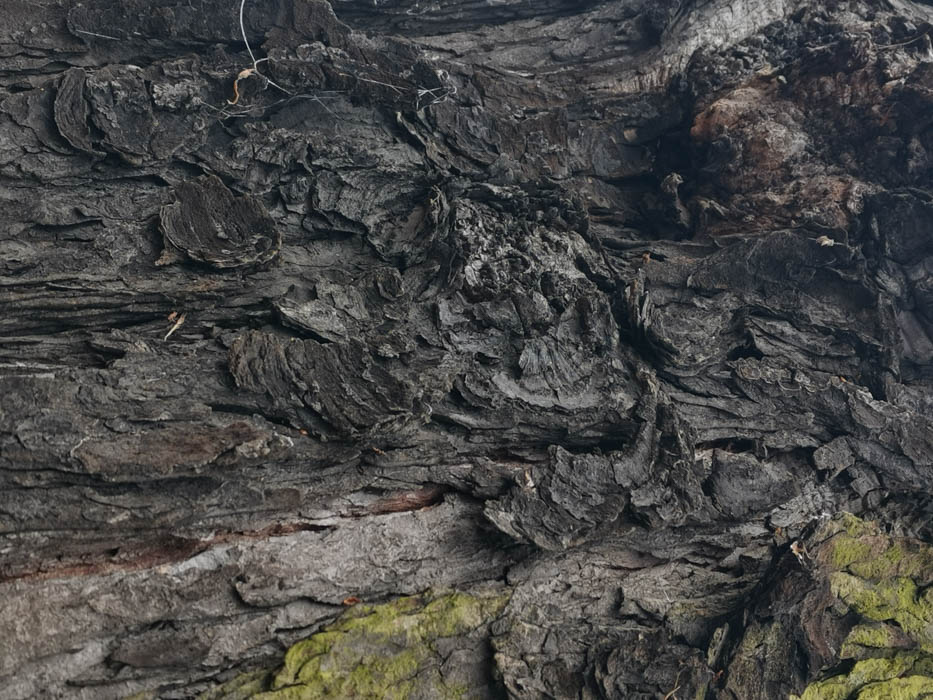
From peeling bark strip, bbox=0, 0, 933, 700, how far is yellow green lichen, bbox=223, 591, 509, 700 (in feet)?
0.08

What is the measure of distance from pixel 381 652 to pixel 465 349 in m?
3.01

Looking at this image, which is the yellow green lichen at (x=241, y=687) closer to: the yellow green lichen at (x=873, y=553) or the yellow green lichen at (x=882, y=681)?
the yellow green lichen at (x=882, y=681)

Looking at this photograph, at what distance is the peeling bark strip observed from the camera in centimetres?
562

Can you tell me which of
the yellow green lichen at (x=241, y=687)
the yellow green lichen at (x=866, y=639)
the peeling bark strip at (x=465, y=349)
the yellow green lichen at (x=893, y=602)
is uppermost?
the peeling bark strip at (x=465, y=349)

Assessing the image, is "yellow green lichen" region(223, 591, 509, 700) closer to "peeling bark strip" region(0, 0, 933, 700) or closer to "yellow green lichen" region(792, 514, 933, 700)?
"peeling bark strip" region(0, 0, 933, 700)

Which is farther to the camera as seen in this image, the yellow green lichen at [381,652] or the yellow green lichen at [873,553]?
the yellow green lichen at [873,553]

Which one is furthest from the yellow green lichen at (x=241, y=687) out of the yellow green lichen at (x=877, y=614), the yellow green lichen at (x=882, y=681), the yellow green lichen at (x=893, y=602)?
the yellow green lichen at (x=893, y=602)

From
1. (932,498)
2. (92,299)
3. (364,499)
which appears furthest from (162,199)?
(932,498)

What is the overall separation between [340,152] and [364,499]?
3.99m

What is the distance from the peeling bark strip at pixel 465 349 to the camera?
18.5 feet

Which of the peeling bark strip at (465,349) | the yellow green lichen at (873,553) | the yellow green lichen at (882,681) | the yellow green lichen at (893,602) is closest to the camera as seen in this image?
the peeling bark strip at (465,349)

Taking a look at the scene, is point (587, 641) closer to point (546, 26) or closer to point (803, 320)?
point (803, 320)

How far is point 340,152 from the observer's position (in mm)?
7855

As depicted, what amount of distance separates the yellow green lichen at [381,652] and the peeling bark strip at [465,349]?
0.08 feet
